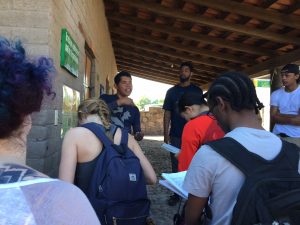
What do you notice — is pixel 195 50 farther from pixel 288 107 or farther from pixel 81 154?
pixel 81 154

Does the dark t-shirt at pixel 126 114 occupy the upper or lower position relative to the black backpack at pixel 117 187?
upper

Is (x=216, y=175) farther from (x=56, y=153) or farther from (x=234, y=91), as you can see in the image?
(x=56, y=153)

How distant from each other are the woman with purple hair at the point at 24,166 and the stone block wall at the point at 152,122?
2444cm

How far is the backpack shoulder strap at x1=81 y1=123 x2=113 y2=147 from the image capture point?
96.9 inches

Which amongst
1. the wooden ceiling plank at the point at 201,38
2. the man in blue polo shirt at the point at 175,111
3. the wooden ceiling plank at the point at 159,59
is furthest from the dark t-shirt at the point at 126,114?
the wooden ceiling plank at the point at 159,59

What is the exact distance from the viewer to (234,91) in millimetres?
1797

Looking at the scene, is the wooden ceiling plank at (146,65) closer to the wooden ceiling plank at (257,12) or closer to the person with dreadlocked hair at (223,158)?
the wooden ceiling plank at (257,12)

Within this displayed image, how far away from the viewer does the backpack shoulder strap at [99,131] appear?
2.46m

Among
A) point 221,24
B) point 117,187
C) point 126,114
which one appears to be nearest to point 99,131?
point 117,187

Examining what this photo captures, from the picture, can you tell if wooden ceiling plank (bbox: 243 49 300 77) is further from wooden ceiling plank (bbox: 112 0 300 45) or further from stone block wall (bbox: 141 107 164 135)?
stone block wall (bbox: 141 107 164 135)

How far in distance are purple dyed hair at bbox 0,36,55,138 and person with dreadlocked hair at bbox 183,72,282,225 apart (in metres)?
0.84

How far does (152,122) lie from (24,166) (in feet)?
81.6

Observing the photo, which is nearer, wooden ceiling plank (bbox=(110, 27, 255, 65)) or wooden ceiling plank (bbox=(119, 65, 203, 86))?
wooden ceiling plank (bbox=(110, 27, 255, 65))

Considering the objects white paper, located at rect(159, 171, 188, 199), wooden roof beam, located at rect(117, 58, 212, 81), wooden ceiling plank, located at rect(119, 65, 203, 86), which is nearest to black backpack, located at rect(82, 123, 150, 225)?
white paper, located at rect(159, 171, 188, 199)
